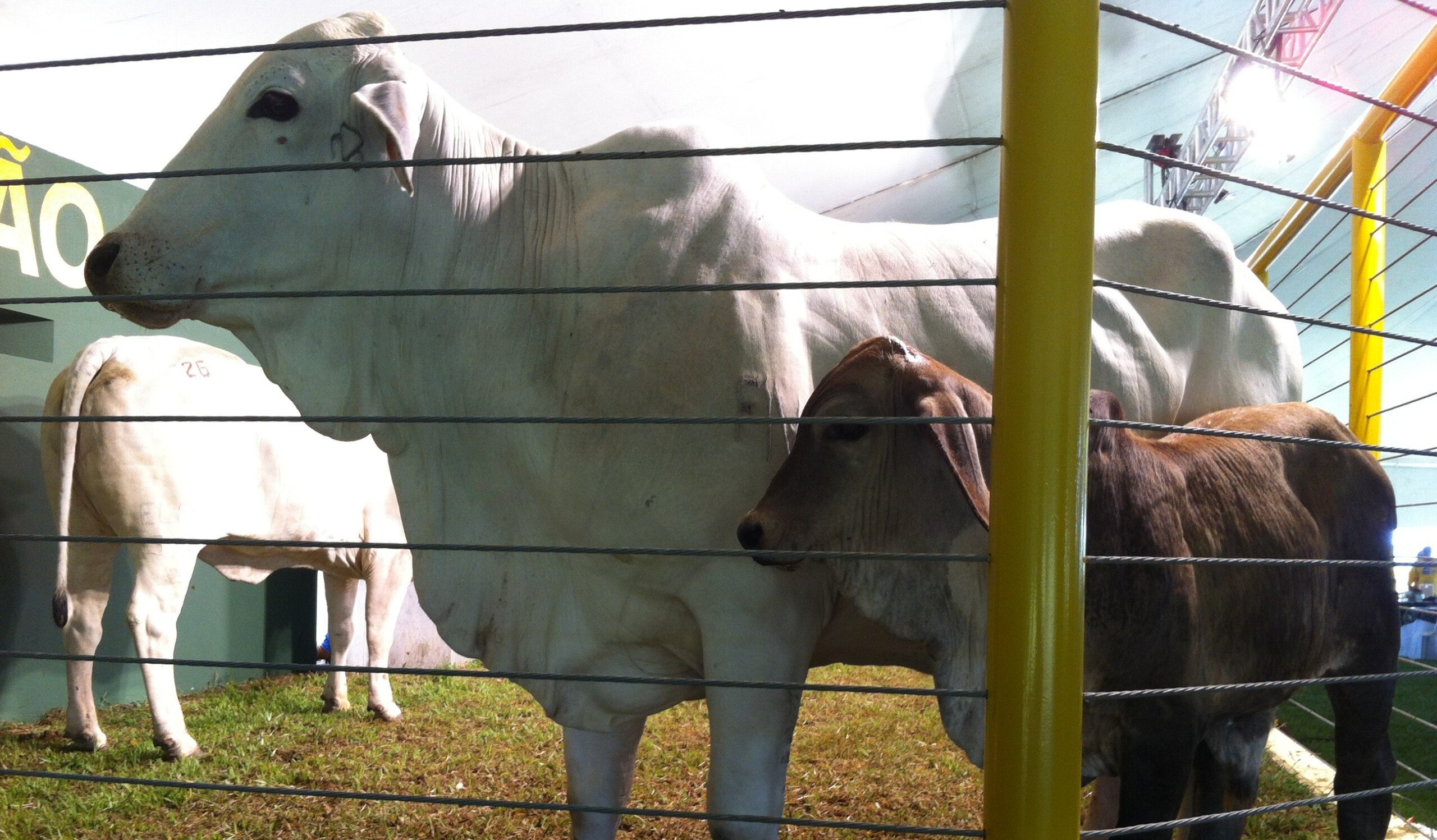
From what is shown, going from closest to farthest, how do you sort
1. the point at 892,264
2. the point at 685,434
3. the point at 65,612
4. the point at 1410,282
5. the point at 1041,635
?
the point at 1041,635, the point at 685,434, the point at 892,264, the point at 65,612, the point at 1410,282

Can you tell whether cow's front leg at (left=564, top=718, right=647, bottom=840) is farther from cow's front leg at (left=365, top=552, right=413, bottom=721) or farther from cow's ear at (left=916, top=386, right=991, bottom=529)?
cow's front leg at (left=365, top=552, right=413, bottom=721)

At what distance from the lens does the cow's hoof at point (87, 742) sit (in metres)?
3.75

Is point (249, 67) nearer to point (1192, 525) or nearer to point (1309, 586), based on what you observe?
point (1192, 525)

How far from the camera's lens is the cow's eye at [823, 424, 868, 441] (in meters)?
1.50

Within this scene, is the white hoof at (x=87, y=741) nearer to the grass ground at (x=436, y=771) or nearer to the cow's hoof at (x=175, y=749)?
the grass ground at (x=436, y=771)

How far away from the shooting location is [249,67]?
184cm

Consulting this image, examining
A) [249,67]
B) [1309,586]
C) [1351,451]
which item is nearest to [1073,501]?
[1309,586]

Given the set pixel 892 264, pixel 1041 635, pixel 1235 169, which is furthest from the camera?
pixel 1235 169

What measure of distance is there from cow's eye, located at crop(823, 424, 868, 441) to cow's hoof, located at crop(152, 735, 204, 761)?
3.12 m

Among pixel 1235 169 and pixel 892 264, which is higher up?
pixel 1235 169

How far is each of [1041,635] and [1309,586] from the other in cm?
104

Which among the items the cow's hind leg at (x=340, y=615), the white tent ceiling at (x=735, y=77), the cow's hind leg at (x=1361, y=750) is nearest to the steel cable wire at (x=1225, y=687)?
the cow's hind leg at (x=1361, y=750)

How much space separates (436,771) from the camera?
3.49 metres

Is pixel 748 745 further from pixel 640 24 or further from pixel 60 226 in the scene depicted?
pixel 60 226
